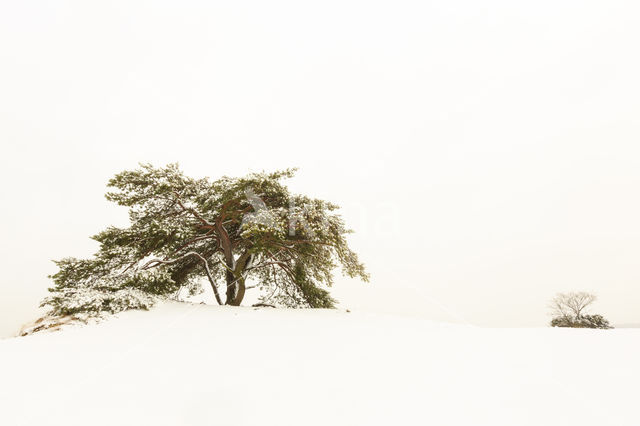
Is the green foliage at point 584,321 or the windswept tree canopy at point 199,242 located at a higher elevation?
the windswept tree canopy at point 199,242

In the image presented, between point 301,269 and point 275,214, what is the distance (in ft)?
13.5

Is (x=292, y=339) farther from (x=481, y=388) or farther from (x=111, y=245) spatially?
(x=111, y=245)

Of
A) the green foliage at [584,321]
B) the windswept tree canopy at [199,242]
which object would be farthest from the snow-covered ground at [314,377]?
the green foliage at [584,321]

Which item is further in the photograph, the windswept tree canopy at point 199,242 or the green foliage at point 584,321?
the green foliage at point 584,321

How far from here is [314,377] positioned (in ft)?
16.1

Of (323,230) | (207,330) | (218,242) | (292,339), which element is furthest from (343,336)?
(218,242)

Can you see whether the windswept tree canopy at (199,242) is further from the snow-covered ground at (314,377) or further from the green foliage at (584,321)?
the green foliage at (584,321)

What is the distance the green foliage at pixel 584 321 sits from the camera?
22.9 meters

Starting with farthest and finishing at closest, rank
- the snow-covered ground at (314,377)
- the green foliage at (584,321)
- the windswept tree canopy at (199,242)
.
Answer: the green foliage at (584,321) → the windswept tree canopy at (199,242) → the snow-covered ground at (314,377)

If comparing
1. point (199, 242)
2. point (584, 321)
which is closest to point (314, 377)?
point (199, 242)

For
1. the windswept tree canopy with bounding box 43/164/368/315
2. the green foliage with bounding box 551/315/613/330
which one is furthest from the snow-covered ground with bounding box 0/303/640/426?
the green foliage with bounding box 551/315/613/330

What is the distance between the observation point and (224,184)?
12578 millimetres

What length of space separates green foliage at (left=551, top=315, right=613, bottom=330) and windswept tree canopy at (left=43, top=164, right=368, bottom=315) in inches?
846

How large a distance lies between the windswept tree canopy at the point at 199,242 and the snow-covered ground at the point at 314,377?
2.98m
